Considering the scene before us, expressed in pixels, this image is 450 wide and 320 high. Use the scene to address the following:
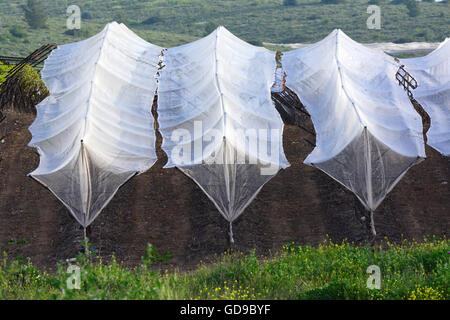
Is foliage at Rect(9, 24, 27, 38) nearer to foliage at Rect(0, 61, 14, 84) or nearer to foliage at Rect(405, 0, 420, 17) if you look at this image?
foliage at Rect(0, 61, 14, 84)

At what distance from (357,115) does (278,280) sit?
1001 cm

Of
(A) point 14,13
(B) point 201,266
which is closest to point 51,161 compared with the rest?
(B) point 201,266

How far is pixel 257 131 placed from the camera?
85.3 ft

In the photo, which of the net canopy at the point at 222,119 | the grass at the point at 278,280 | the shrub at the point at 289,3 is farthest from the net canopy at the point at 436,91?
the shrub at the point at 289,3

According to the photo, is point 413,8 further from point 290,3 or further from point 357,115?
point 357,115

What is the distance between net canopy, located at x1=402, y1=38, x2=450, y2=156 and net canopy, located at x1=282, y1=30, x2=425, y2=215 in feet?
3.06

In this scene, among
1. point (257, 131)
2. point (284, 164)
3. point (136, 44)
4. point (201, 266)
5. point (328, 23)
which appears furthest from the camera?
point (328, 23)

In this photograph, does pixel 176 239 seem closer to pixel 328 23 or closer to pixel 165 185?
pixel 165 185

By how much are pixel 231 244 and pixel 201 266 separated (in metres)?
1.63

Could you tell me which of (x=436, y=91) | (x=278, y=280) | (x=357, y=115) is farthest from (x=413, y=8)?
(x=278, y=280)

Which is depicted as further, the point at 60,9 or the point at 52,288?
the point at 60,9

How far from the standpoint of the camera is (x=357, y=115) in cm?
2575

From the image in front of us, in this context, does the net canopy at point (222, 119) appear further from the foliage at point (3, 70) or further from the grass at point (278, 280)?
the foliage at point (3, 70)

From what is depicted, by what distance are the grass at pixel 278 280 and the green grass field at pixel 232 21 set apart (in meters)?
59.4
